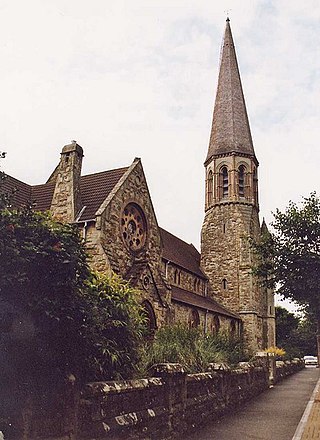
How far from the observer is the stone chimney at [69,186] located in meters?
21.2

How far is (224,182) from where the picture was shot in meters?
47.6

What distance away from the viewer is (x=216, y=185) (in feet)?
155

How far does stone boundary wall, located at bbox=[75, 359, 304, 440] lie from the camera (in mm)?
6574

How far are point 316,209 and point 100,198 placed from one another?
9.08 meters

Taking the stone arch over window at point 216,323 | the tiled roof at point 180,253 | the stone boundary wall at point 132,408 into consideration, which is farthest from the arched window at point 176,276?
the stone boundary wall at point 132,408

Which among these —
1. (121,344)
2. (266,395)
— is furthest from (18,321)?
(266,395)

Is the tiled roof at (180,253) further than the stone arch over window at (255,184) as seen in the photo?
No

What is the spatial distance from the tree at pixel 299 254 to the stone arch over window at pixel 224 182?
26.0m

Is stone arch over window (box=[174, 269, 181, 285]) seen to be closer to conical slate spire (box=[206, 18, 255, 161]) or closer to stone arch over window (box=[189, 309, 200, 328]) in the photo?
stone arch over window (box=[189, 309, 200, 328])

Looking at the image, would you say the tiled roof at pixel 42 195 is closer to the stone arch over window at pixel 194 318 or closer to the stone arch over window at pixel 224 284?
the stone arch over window at pixel 194 318

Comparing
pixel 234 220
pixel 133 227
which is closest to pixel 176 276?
pixel 234 220

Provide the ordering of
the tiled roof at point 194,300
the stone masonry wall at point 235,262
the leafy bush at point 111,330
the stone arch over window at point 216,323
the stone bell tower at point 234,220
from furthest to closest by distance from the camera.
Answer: the stone bell tower at point 234,220 < the stone masonry wall at point 235,262 < the stone arch over window at point 216,323 < the tiled roof at point 194,300 < the leafy bush at point 111,330

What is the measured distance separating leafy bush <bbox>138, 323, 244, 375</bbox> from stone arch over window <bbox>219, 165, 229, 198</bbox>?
104ft

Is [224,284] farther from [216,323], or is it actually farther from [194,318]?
[194,318]
